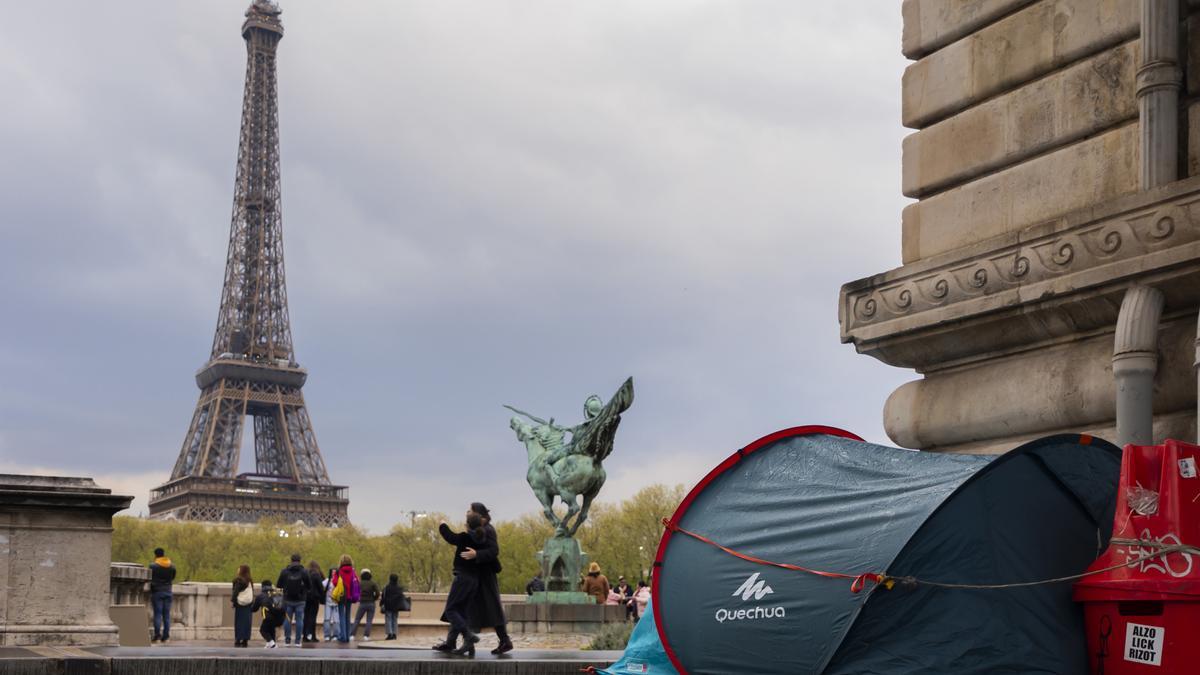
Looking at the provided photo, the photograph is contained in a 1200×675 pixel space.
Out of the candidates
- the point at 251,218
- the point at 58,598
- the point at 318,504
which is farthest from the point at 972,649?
the point at 251,218

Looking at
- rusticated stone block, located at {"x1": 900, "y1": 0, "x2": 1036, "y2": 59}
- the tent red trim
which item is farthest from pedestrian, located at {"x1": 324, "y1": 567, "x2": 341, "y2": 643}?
rusticated stone block, located at {"x1": 900, "y1": 0, "x2": 1036, "y2": 59}

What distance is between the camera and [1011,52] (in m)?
10.2

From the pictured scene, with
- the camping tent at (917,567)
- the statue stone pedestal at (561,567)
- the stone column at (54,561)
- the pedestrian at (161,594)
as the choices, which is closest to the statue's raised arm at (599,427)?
the statue stone pedestal at (561,567)

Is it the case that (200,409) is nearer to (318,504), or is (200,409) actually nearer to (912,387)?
(318,504)

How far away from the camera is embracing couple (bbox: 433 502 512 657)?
53.6 feet

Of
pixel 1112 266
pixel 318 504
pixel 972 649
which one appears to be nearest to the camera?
pixel 972 649

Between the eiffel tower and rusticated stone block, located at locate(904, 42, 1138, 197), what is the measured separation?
11527 centimetres

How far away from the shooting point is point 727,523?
9.53 metres

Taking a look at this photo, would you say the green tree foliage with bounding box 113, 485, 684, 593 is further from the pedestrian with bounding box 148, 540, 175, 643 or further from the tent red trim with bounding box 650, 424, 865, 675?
the tent red trim with bounding box 650, 424, 865, 675

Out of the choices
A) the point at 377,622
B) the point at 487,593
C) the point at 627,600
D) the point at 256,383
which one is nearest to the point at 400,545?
the point at 256,383

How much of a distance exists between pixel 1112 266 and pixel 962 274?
4.26 feet

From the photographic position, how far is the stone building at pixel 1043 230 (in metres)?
8.67

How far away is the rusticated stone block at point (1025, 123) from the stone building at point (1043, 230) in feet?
0.04

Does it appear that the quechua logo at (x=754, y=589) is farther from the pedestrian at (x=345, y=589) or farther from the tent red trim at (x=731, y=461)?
the pedestrian at (x=345, y=589)
